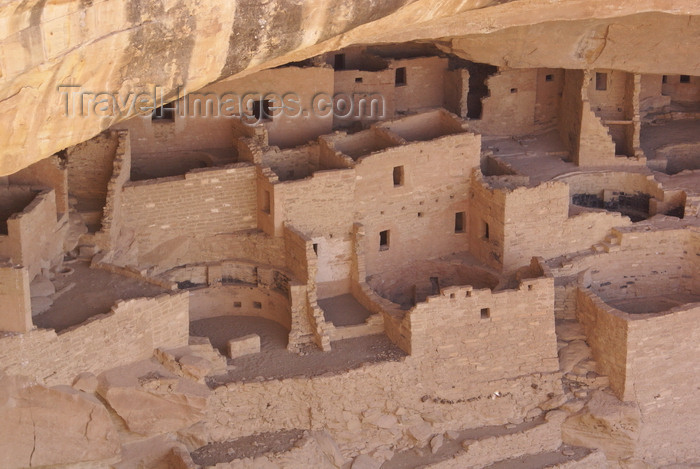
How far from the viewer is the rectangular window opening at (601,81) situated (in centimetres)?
2428

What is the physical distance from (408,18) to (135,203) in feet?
21.0

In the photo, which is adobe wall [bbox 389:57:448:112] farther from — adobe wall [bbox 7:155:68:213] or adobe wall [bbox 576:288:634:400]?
adobe wall [bbox 7:155:68:213]

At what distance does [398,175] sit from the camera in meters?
21.7

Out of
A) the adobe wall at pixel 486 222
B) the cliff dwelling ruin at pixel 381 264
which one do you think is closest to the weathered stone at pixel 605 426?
the cliff dwelling ruin at pixel 381 264

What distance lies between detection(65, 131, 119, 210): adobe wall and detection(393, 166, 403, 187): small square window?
4.52 meters

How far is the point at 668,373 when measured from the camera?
2064cm

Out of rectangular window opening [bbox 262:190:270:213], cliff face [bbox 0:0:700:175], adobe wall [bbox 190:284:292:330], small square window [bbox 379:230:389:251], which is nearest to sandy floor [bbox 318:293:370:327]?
adobe wall [bbox 190:284:292:330]

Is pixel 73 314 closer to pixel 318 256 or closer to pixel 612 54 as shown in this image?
pixel 318 256

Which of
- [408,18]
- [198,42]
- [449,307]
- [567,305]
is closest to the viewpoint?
[198,42]

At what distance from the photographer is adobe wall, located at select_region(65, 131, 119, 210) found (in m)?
20.6

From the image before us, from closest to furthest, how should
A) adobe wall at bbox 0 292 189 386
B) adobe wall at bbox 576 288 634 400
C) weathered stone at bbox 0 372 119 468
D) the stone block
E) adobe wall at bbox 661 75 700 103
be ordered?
adobe wall at bbox 0 292 189 386, weathered stone at bbox 0 372 119 468, the stone block, adobe wall at bbox 576 288 634 400, adobe wall at bbox 661 75 700 103

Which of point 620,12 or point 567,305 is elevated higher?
point 620,12

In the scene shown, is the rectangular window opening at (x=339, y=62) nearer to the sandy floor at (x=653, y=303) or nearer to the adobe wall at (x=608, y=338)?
the adobe wall at (x=608, y=338)

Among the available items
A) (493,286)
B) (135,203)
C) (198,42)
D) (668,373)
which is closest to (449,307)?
(493,286)
